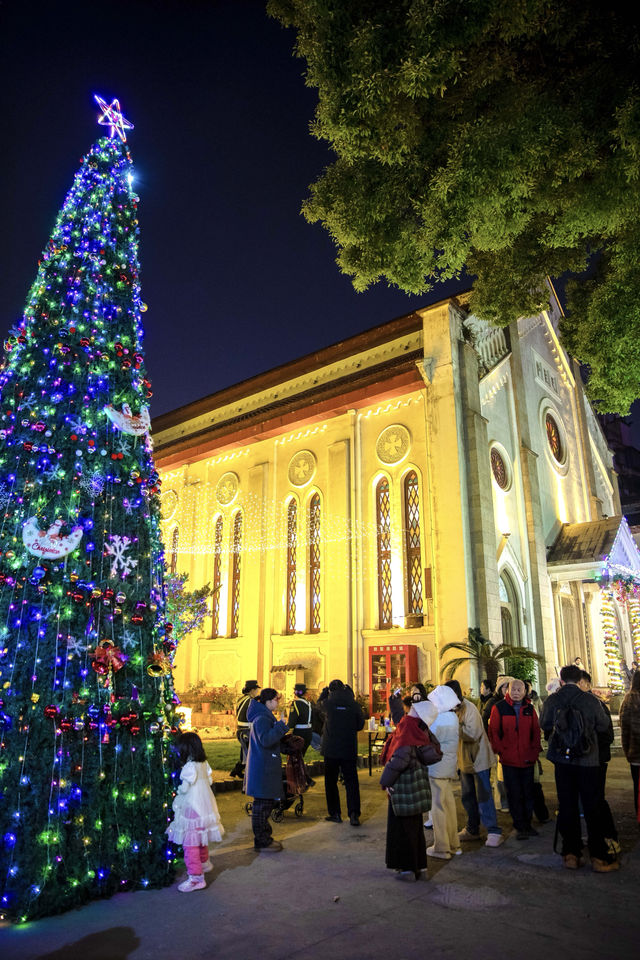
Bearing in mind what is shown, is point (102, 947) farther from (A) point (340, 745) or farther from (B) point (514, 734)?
(B) point (514, 734)

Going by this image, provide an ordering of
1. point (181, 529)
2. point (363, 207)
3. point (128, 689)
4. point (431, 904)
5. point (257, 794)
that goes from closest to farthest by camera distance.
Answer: point (431, 904), point (128, 689), point (257, 794), point (363, 207), point (181, 529)

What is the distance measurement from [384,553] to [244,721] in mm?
10961

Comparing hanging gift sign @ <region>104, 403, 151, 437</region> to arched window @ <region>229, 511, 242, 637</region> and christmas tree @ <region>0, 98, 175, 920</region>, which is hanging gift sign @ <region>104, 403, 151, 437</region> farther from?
arched window @ <region>229, 511, 242, 637</region>

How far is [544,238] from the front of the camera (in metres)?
8.61

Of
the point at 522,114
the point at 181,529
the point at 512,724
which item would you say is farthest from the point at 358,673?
the point at 522,114

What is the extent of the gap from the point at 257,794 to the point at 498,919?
9.54 feet

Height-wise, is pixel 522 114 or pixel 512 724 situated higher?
pixel 522 114

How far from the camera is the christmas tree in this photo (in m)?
5.19

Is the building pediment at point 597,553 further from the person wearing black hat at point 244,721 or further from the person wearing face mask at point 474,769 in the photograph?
the person wearing face mask at point 474,769

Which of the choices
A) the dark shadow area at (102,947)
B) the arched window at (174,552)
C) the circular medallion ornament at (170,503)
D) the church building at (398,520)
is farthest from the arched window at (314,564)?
the dark shadow area at (102,947)

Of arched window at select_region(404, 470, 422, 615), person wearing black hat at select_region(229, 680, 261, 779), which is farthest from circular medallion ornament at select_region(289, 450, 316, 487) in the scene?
person wearing black hat at select_region(229, 680, 261, 779)

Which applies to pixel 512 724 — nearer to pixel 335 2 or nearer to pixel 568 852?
pixel 568 852

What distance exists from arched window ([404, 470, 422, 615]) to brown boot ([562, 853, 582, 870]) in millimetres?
12416

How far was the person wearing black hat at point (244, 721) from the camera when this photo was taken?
8.44 metres
